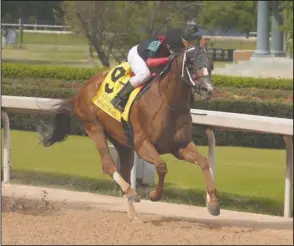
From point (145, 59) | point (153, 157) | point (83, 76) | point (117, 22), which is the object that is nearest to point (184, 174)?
point (145, 59)

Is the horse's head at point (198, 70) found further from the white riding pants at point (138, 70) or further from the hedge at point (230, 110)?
the hedge at point (230, 110)

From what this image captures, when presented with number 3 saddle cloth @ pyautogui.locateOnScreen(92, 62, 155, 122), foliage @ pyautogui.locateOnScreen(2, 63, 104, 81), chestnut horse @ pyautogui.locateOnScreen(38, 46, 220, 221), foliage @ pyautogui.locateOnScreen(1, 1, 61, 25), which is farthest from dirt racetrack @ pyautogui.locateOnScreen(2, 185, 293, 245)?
foliage @ pyautogui.locateOnScreen(1, 1, 61, 25)

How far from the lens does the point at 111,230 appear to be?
530 centimetres

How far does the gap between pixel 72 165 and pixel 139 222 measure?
305 cm

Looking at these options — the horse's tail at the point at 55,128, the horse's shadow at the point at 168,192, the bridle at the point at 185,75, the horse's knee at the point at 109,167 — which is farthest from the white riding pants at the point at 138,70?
the horse's shadow at the point at 168,192

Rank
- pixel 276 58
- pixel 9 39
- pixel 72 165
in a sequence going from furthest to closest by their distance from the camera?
1. pixel 9 39
2. pixel 276 58
3. pixel 72 165

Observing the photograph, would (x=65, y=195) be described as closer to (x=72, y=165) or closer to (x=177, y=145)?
(x=72, y=165)

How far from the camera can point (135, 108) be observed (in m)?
5.29

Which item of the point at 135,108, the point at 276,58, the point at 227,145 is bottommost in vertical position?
the point at 276,58

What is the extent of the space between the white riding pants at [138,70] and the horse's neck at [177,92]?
0.22m

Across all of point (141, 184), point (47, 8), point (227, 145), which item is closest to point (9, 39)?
point (47, 8)

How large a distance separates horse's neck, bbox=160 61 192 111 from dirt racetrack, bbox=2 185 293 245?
829 mm

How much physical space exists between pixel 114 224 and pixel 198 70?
54.9 inches

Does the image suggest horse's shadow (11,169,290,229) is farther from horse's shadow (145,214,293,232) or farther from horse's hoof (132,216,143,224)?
horse's hoof (132,216,143,224)
